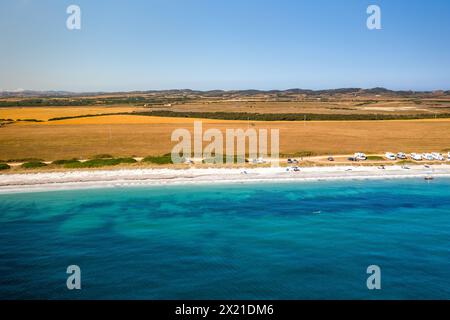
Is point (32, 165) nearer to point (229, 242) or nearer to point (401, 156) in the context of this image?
point (229, 242)

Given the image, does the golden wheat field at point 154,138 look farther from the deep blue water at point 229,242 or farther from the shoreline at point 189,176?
the deep blue water at point 229,242

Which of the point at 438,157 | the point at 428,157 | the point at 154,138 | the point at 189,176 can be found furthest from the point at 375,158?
the point at 154,138

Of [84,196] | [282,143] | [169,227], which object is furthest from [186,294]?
[282,143]

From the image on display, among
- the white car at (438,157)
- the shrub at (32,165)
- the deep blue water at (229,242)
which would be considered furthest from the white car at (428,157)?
the shrub at (32,165)

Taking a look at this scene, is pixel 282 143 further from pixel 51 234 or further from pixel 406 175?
pixel 51 234

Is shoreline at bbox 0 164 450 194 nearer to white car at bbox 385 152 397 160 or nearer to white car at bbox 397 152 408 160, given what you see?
white car at bbox 385 152 397 160

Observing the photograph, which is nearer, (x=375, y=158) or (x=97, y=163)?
(x=97, y=163)

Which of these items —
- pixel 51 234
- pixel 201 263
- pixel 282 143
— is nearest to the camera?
pixel 201 263
